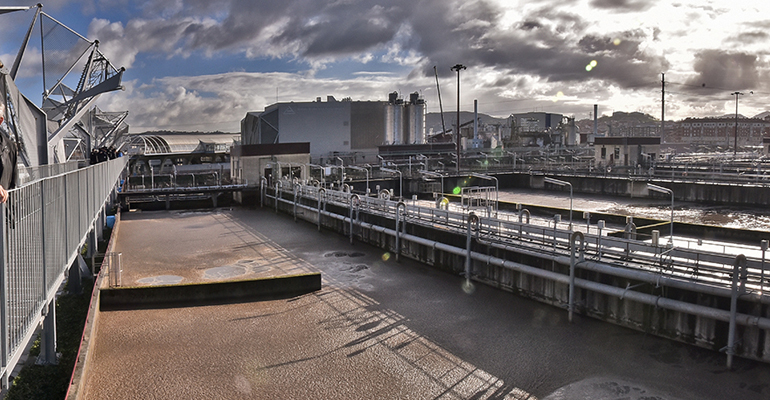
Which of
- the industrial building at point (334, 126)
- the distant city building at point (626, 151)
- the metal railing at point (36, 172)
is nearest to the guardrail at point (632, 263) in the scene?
the metal railing at point (36, 172)

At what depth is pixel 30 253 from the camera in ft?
19.7

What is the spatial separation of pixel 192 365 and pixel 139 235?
15.8m

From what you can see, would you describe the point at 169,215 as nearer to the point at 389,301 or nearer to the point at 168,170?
the point at 389,301

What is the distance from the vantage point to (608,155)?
46688 mm

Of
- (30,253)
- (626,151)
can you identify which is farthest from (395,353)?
(626,151)

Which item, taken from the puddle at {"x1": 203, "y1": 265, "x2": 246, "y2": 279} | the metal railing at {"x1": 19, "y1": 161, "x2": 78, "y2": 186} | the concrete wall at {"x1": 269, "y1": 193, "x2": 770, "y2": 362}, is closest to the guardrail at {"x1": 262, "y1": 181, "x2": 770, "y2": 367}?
the concrete wall at {"x1": 269, "y1": 193, "x2": 770, "y2": 362}

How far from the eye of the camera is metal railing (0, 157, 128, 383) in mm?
4926

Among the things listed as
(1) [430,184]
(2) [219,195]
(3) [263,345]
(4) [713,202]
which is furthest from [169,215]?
(4) [713,202]

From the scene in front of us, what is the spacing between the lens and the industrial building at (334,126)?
65.2 metres

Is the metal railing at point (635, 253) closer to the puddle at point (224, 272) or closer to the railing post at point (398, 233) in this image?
the railing post at point (398, 233)

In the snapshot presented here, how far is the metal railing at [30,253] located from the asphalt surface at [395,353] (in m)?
2.77

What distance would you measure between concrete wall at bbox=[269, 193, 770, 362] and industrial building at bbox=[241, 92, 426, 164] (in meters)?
45.8

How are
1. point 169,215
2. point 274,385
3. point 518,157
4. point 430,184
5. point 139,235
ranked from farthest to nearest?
point 518,157 → point 430,184 → point 169,215 → point 139,235 → point 274,385

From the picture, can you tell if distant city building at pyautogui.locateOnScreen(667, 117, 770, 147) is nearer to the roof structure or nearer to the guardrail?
the roof structure
